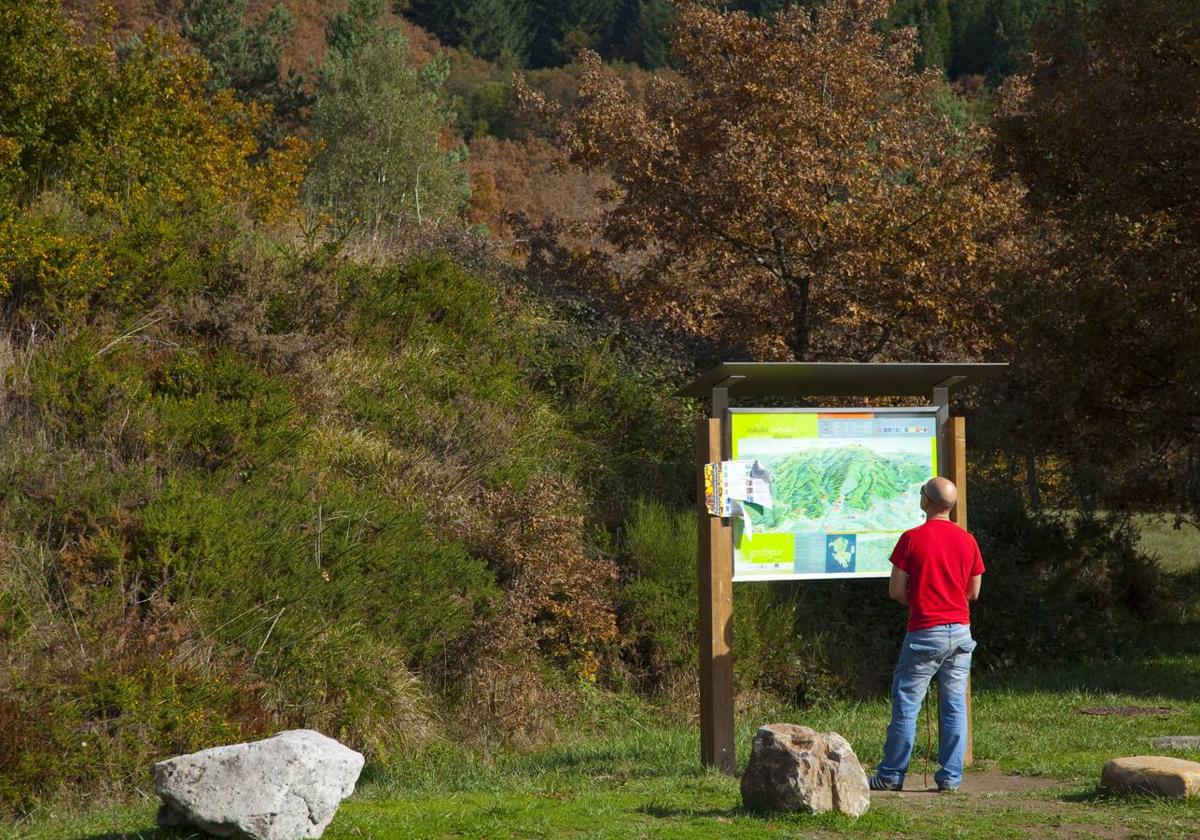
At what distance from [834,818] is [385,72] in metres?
36.8

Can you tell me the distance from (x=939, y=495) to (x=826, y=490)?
1.17 meters

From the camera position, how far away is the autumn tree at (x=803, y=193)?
16.5 meters

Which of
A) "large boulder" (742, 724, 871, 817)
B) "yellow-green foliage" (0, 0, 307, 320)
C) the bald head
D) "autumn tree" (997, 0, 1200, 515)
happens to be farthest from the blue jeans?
"yellow-green foliage" (0, 0, 307, 320)

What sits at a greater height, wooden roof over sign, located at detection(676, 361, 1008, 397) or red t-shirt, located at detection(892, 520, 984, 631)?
wooden roof over sign, located at detection(676, 361, 1008, 397)

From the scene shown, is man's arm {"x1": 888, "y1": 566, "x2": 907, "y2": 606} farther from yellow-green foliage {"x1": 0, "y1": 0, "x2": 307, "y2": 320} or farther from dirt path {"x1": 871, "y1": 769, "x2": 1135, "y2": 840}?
yellow-green foliage {"x1": 0, "y1": 0, "x2": 307, "y2": 320}

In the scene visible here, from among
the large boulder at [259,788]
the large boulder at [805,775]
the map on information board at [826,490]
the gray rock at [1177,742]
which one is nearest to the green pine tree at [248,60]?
the map on information board at [826,490]

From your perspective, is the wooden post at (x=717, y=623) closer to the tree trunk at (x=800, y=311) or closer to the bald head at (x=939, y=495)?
the bald head at (x=939, y=495)

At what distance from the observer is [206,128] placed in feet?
81.0

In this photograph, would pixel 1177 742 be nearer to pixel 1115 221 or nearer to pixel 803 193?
pixel 1115 221

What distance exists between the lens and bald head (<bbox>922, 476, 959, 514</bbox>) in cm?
808

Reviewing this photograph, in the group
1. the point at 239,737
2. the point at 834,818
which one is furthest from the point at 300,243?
the point at 834,818

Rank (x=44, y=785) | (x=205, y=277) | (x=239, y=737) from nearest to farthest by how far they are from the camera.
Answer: (x=44, y=785)
(x=239, y=737)
(x=205, y=277)

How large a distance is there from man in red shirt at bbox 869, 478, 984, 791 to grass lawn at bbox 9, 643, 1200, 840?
0.37m

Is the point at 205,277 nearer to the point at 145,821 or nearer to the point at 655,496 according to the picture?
the point at 655,496
